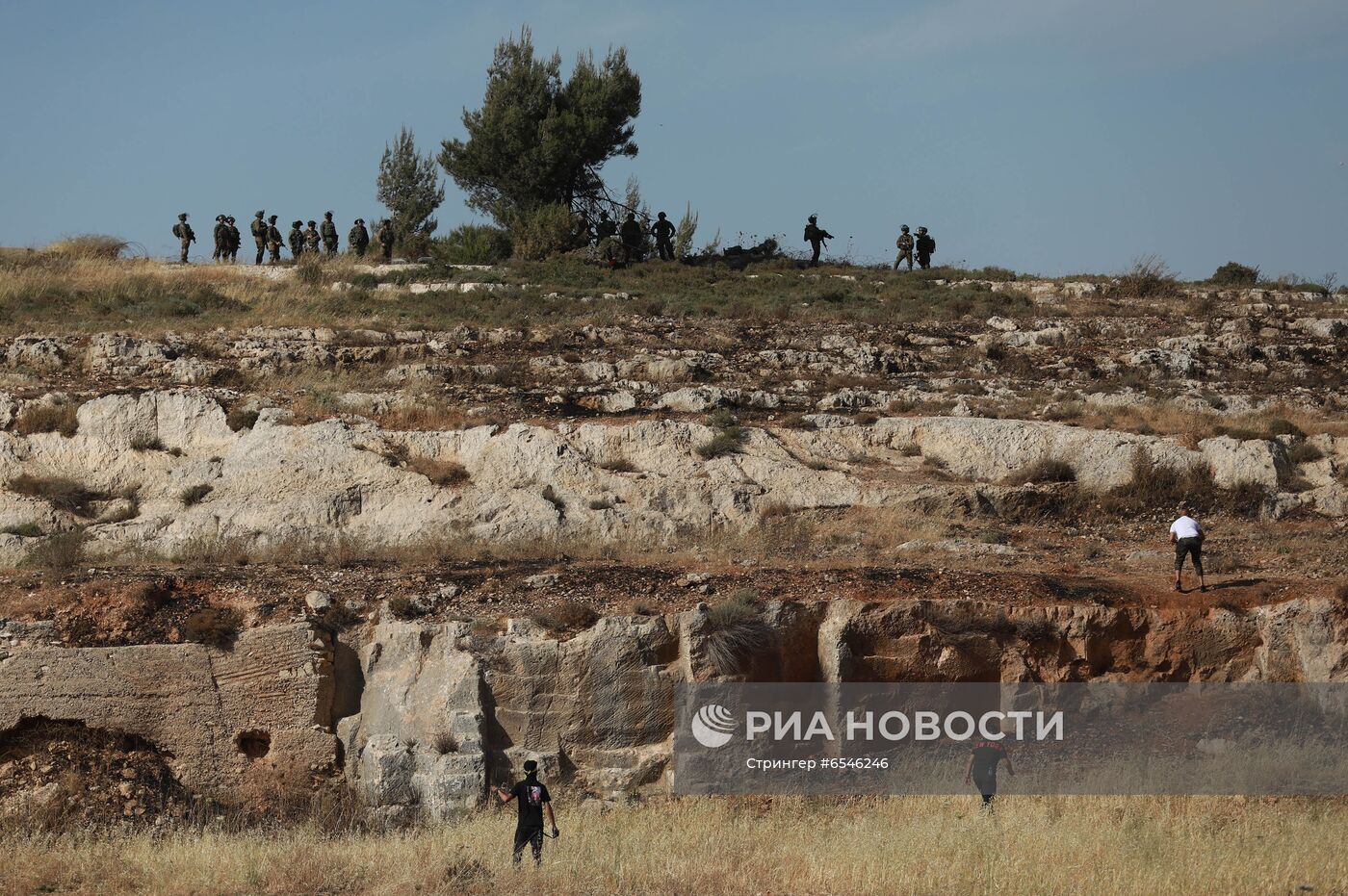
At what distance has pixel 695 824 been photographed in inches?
549

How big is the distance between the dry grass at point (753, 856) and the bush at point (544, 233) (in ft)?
81.3

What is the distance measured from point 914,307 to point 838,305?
167 centimetres

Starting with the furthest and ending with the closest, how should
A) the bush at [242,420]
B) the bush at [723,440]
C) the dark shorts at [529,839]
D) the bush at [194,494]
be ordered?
the bush at [242,420] < the bush at [723,440] < the bush at [194,494] < the dark shorts at [529,839]

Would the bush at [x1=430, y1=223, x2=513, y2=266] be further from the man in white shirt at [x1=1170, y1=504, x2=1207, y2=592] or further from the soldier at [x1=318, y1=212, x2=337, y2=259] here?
the man in white shirt at [x1=1170, y1=504, x2=1207, y2=592]

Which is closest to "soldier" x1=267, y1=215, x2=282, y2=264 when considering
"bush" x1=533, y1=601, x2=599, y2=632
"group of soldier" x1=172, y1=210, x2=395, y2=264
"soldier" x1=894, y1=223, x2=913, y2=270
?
"group of soldier" x1=172, y1=210, x2=395, y2=264

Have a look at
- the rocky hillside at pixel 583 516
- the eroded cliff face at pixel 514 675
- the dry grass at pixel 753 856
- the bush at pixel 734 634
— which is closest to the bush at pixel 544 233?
the rocky hillside at pixel 583 516

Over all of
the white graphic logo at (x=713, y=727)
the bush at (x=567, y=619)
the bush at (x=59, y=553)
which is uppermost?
the bush at (x=59, y=553)

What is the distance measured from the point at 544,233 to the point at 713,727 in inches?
969

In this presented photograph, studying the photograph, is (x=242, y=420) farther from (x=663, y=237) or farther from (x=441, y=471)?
(x=663, y=237)

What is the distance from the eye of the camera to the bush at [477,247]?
124 ft

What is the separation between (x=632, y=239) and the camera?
3888 centimetres

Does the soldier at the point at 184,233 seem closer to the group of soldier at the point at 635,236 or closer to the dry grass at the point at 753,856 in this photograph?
the group of soldier at the point at 635,236

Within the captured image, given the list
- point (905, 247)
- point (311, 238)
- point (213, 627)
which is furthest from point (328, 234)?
point (213, 627)

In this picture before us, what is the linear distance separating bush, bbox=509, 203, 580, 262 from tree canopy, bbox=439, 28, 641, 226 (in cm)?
67
